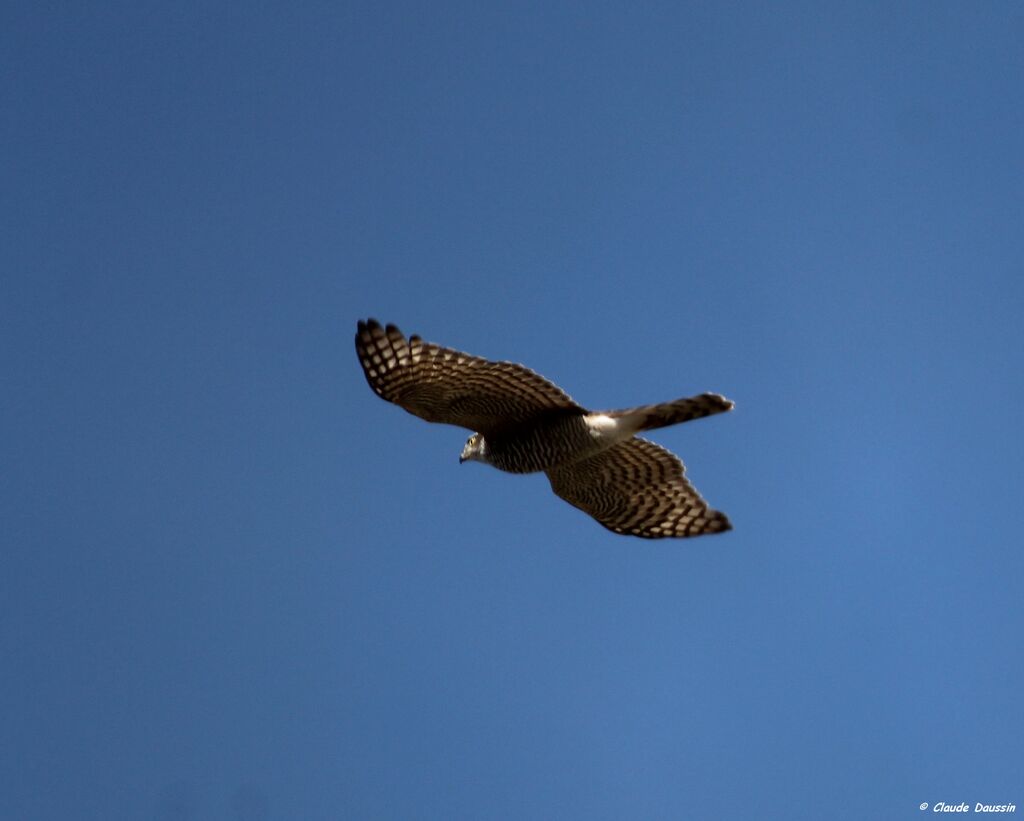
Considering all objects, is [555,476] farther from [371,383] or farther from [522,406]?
[371,383]

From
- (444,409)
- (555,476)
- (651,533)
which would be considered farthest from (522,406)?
(651,533)

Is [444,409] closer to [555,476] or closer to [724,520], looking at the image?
[555,476]

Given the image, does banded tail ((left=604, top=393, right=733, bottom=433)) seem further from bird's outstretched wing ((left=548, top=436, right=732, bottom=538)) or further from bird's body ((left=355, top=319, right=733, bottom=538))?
bird's outstretched wing ((left=548, top=436, right=732, bottom=538))

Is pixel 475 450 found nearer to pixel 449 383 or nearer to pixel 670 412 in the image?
pixel 449 383

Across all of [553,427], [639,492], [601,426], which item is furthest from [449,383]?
[639,492]

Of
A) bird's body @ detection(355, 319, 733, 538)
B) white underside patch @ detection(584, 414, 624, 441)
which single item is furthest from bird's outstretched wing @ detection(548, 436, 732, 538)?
white underside patch @ detection(584, 414, 624, 441)

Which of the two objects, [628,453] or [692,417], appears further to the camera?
[628,453]

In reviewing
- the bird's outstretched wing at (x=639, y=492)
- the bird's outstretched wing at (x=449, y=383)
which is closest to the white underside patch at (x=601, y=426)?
the bird's outstretched wing at (x=449, y=383)

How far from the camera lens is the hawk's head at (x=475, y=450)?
492 inches

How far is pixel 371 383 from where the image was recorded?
11.2m

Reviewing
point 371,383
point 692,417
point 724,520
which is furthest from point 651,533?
point 371,383

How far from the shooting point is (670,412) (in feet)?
37.2

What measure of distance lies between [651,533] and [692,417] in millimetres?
2219

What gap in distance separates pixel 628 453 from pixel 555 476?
81 centimetres
